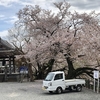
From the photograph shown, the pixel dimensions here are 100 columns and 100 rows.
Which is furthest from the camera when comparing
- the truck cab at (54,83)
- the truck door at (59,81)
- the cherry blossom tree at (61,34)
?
the cherry blossom tree at (61,34)

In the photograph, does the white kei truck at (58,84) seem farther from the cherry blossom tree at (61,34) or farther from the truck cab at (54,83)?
the cherry blossom tree at (61,34)

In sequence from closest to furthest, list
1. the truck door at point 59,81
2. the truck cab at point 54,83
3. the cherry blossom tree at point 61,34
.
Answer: the truck cab at point 54,83, the truck door at point 59,81, the cherry blossom tree at point 61,34

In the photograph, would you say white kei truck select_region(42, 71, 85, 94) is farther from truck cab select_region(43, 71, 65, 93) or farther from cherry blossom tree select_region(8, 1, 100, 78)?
cherry blossom tree select_region(8, 1, 100, 78)

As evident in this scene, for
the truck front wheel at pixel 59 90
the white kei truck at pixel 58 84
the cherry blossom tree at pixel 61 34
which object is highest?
the cherry blossom tree at pixel 61 34

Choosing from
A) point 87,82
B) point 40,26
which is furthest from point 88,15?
point 87,82

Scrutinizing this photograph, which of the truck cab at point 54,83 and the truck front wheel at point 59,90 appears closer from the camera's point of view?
the truck cab at point 54,83

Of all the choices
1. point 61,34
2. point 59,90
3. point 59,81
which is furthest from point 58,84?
point 61,34

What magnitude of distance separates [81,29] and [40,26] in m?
4.35

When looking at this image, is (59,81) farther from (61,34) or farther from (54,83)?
(61,34)

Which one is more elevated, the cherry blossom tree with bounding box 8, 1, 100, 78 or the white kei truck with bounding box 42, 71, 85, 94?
the cherry blossom tree with bounding box 8, 1, 100, 78

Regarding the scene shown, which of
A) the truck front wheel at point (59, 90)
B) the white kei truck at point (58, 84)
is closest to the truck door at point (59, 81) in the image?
the white kei truck at point (58, 84)

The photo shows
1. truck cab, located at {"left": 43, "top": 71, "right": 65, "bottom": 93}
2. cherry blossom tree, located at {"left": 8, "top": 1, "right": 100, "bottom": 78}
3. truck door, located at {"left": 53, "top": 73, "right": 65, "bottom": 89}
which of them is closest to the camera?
truck cab, located at {"left": 43, "top": 71, "right": 65, "bottom": 93}

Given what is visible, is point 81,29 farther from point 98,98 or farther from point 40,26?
point 98,98

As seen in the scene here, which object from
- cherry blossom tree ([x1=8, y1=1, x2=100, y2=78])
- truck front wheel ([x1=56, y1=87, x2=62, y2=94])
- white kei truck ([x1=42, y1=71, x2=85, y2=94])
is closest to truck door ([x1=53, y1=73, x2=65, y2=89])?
white kei truck ([x1=42, y1=71, x2=85, y2=94])
